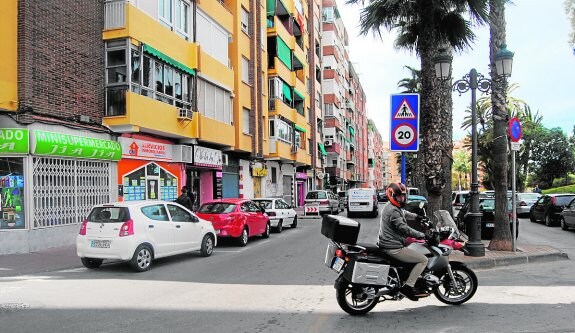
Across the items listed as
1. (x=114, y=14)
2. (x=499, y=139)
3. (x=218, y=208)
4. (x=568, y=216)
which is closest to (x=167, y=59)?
(x=114, y=14)

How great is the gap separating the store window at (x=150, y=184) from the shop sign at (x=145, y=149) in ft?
1.40

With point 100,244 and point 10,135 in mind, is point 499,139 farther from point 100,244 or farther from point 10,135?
point 10,135

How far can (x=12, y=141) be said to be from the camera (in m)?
12.6

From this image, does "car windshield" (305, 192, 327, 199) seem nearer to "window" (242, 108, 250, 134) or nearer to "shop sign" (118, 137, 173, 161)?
"window" (242, 108, 250, 134)

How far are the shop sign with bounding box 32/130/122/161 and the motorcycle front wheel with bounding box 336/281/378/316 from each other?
10.2 meters

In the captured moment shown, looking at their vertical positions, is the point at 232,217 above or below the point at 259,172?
below

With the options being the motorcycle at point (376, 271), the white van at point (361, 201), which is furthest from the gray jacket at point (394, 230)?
the white van at point (361, 201)

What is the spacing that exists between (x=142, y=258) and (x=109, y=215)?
47.6 inches

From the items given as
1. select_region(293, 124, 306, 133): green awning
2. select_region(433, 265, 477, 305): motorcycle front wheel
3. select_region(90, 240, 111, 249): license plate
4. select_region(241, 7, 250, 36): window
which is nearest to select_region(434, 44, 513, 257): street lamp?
select_region(433, 265, 477, 305): motorcycle front wheel

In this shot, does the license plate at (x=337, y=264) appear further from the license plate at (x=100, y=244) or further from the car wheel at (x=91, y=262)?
the car wheel at (x=91, y=262)

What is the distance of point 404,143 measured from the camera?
8.36 metres

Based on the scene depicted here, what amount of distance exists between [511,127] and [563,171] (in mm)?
A: 56021

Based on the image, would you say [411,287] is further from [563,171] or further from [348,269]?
[563,171]

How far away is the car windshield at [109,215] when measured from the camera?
10.4 metres
